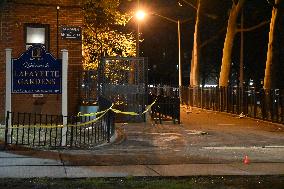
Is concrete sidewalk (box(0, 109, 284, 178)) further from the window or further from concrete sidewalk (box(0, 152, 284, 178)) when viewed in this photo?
the window

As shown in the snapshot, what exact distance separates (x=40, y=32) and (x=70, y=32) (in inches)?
43.8

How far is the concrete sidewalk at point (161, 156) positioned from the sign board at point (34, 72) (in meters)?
1.74

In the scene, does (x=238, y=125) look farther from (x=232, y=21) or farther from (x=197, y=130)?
(x=232, y=21)

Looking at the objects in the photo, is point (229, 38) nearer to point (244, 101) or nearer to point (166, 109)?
point (244, 101)

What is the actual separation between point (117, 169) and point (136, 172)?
1.62 ft

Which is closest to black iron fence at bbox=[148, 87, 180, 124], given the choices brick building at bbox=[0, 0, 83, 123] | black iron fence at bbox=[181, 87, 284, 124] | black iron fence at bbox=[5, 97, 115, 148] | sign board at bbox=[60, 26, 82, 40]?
brick building at bbox=[0, 0, 83, 123]

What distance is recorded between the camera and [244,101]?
29.0 metres

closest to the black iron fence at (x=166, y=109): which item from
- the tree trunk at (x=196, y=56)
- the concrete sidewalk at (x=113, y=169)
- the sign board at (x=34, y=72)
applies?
the sign board at (x=34, y=72)

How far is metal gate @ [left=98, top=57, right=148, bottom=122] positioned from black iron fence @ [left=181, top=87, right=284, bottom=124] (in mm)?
5523

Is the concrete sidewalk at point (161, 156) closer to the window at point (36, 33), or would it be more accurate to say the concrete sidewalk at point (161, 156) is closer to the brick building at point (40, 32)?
the brick building at point (40, 32)

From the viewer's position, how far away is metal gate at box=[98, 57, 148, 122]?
77.4 ft

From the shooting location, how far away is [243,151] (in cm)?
1602

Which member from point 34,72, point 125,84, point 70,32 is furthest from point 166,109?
point 34,72

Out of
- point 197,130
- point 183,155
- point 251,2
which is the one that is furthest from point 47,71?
point 251,2
